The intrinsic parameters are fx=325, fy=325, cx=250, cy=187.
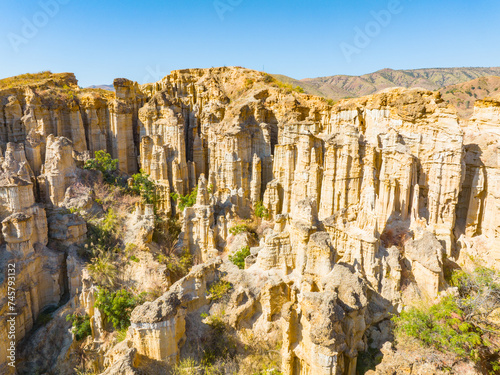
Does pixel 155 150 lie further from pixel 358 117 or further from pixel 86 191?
pixel 358 117

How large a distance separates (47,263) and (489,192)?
27.1 m

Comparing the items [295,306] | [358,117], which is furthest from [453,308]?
[358,117]

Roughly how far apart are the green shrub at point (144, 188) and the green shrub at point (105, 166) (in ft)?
6.60

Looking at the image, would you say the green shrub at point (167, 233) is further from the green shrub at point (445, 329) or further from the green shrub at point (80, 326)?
the green shrub at point (445, 329)

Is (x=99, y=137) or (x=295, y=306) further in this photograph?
(x=99, y=137)

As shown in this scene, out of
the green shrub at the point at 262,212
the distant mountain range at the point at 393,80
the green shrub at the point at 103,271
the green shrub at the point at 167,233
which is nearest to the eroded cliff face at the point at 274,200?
the green shrub at the point at 262,212

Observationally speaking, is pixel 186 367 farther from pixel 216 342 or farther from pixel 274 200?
pixel 274 200

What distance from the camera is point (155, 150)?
28.0 meters

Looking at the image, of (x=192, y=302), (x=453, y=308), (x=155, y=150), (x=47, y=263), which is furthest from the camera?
(x=155, y=150)

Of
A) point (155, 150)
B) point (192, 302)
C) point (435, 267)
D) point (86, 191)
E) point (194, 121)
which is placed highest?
point (194, 121)

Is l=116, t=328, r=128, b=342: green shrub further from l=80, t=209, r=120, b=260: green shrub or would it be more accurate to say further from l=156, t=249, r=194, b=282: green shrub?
l=80, t=209, r=120, b=260: green shrub

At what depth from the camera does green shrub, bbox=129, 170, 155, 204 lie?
87.8 ft

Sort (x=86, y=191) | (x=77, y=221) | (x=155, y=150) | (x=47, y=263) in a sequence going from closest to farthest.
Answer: (x=47, y=263) → (x=77, y=221) → (x=86, y=191) → (x=155, y=150)

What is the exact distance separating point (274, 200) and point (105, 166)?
14.6 meters
